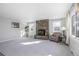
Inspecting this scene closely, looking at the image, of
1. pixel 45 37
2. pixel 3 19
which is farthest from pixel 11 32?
pixel 45 37

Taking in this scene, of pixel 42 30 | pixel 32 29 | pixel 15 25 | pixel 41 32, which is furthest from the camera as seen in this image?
pixel 15 25

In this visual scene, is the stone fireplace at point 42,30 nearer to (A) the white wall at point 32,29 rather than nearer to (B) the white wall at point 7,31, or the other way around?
(A) the white wall at point 32,29

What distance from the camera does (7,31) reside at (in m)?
6.84

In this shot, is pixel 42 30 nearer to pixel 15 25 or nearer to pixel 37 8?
pixel 37 8

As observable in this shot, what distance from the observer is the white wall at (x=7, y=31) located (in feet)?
21.4

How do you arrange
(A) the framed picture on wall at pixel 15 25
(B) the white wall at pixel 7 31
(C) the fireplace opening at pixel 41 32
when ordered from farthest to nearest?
1. (A) the framed picture on wall at pixel 15 25
2. (B) the white wall at pixel 7 31
3. (C) the fireplace opening at pixel 41 32

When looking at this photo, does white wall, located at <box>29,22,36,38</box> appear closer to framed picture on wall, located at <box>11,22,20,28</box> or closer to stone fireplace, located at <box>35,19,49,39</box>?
stone fireplace, located at <box>35,19,49,39</box>

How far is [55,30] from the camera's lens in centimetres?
469

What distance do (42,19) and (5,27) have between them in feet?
9.87

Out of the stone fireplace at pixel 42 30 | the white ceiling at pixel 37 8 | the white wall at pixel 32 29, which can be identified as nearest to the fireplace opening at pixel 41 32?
the stone fireplace at pixel 42 30

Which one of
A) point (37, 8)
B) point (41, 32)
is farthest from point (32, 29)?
point (37, 8)

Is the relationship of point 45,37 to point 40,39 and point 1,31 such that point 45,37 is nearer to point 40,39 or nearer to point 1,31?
point 40,39

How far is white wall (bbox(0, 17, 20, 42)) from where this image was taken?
6512 millimetres

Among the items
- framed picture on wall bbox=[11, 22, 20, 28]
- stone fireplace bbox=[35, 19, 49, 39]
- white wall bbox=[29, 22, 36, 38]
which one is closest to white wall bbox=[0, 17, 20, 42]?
framed picture on wall bbox=[11, 22, 20, 28]
